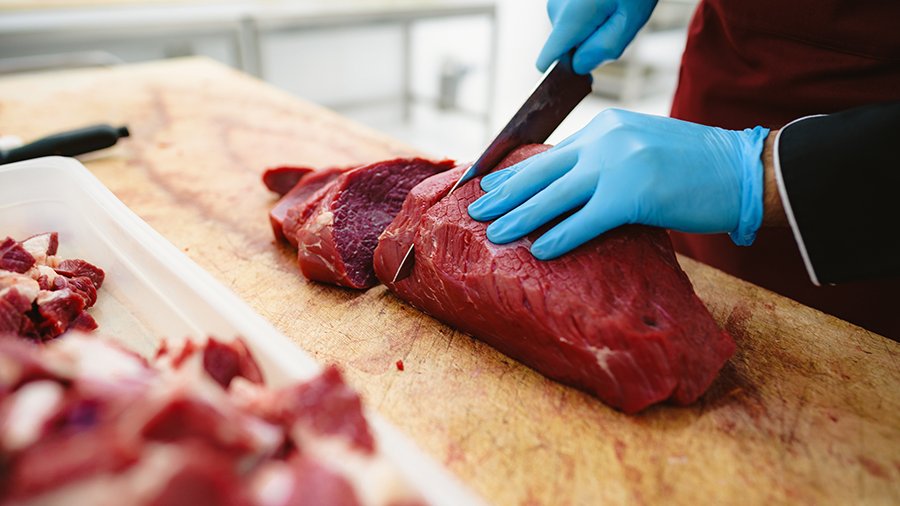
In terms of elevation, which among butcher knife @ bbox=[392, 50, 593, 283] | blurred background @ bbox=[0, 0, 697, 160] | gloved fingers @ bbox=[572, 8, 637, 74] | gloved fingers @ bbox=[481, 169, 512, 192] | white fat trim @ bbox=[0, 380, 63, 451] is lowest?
blurred background @ bbox=[0, 0, 697, 160]

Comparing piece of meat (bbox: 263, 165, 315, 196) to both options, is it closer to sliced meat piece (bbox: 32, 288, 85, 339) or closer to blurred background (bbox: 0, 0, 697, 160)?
sliced meat piece (bbox: 32, 288, 85, 339)

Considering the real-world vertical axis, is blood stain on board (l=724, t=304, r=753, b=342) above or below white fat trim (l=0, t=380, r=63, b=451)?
below

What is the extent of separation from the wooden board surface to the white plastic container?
286mm

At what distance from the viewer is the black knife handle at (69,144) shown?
9.27 ft

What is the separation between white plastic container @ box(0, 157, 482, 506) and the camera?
126cm

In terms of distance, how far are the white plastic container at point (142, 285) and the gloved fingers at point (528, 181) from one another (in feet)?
2.57

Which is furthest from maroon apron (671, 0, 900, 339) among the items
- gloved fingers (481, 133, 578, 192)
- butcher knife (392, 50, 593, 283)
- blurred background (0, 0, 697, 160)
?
blurred background (0, 0, 697, 160)

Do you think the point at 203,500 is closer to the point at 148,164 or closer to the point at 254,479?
the point at 254,479

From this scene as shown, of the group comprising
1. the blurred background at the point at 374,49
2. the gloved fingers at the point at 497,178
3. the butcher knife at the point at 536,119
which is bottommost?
the blurred background at the point at 374,49

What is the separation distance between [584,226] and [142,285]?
1.50 metres

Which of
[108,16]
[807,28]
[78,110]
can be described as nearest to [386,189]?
[807,28]

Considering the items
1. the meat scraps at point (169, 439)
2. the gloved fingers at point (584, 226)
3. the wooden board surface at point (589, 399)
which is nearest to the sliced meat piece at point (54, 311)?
the wooden board surface at point (589, 399)

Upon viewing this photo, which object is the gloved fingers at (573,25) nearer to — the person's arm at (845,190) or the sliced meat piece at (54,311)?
the person's arm at (845,190)

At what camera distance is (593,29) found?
8.39ft
